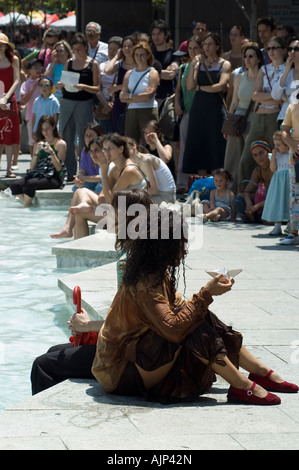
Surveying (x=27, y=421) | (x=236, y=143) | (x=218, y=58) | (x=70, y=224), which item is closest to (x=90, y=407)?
(x=27, y=421)

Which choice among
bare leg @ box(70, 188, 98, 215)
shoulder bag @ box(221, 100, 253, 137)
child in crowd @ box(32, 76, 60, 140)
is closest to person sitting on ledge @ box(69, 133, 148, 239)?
bare leg @ box(70, 188, 98, 215)

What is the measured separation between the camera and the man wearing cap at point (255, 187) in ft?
33.0

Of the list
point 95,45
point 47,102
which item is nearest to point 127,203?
point 47,102

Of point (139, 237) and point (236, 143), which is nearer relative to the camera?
point (139, 237)

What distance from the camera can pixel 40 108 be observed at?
14180 millimetres

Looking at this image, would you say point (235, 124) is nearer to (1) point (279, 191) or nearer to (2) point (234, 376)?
(1) point (279, 191)

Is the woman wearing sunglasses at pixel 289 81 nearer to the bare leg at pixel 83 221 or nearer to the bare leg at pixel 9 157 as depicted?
the bare leg at pixel 83 221

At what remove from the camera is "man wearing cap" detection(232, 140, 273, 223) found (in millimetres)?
10047

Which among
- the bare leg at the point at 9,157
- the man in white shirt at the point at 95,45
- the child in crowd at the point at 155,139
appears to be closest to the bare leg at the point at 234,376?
the child in crowd at the point at 155,139

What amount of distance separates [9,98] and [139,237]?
9.90m

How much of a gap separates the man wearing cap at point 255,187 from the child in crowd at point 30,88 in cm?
614

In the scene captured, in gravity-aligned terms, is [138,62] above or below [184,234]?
Answer: above

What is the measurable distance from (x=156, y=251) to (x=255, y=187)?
6129mm
